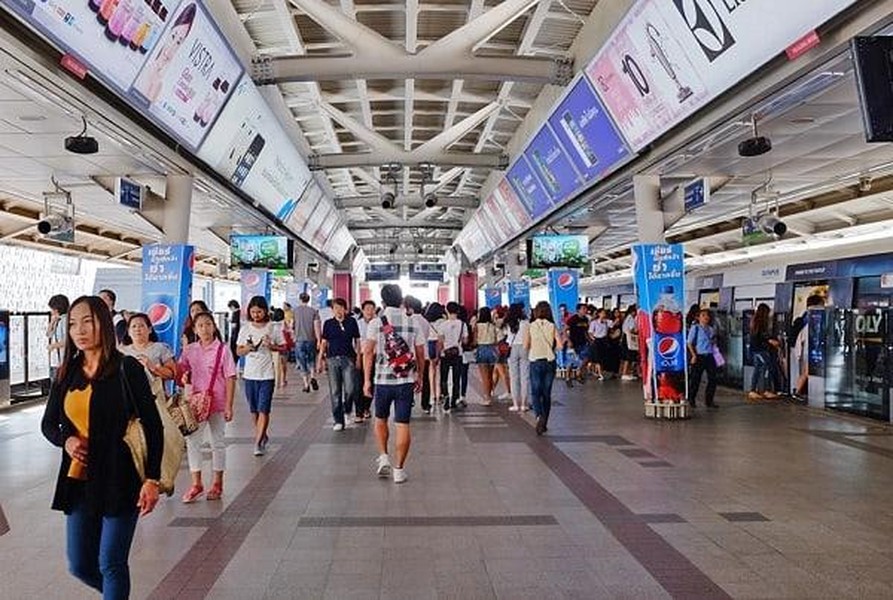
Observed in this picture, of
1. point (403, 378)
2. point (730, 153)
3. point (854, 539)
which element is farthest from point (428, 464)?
point (730, 153)

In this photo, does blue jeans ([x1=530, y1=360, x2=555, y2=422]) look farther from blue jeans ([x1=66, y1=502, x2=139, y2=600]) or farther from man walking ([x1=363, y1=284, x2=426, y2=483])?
blue jeans ([x1=66, y1=502, x2=139, y2=600])

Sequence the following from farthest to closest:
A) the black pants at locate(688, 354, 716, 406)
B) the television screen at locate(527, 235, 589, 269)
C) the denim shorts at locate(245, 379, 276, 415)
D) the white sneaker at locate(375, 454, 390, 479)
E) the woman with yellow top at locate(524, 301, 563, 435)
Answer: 1. the television screen at locate(527, 235, 589, 269)
2. the black pants at locate(688, 354, 716, 406)
3. the woman with yellow top at locate(524, 301, 563, 435)
4. the denim shorts at locate(245, 379, 276, 415)
5. the white sneaker at locate(375, 454, 390, 479)

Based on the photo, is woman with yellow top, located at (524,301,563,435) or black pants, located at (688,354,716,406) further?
black pants, located at (688,354,716,406)

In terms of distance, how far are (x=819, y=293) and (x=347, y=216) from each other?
2517 cm

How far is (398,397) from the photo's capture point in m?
7.13

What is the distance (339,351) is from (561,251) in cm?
957

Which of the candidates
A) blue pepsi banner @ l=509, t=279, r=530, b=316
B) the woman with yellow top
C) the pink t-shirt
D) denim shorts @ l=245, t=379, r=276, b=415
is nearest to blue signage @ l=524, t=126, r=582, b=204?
the woman with yellow top

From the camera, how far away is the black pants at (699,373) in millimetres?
12820

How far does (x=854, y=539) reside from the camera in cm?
543

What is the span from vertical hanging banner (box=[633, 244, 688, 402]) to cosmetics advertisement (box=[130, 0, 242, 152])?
Answer: 6.40 metres

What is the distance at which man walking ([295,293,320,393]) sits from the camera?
15445mm

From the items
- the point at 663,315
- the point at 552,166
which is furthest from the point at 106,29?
the point at 552,166

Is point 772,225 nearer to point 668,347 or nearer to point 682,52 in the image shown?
point 668,347

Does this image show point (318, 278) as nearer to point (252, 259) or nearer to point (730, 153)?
point (252, 259)
